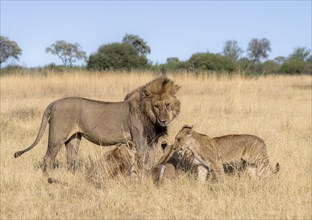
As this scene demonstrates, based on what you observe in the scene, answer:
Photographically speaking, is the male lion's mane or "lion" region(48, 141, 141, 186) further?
the male lion's mane

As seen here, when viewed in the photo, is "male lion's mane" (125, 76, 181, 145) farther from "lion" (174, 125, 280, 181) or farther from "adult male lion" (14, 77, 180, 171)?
"lion" (174, 125, 280, 181)

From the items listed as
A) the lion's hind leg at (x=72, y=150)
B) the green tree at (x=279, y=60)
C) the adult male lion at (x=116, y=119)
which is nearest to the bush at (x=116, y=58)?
the lion's hind leg at (x=72, y=150)

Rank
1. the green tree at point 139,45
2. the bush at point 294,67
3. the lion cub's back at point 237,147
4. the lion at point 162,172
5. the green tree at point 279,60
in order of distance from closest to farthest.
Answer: the lion at point 162,172 < the lion cub's back at point 237,147 < the bush at point 294,67 < the green tree at point 139,45 < the green tree at point 279,60

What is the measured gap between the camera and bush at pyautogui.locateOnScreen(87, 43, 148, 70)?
34.2 metres

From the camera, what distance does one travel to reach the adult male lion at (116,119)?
23.1 ft

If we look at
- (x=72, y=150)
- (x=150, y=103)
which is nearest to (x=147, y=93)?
(x=150, y=103)

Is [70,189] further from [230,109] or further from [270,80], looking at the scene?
[270,80]

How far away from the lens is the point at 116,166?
6547 mm

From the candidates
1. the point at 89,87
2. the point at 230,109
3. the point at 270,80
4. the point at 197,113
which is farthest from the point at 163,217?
the point at 270,80

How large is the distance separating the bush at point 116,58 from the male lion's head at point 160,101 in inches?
1058

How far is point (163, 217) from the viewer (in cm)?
530

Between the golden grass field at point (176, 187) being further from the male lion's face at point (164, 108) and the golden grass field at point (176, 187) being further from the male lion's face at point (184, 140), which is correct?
the male lion's face at point (164, 108)

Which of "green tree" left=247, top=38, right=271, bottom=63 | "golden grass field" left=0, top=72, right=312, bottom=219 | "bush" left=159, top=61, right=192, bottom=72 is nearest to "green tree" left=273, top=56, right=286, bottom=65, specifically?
"green tree" left=247, top=38, right=271, bottom=63

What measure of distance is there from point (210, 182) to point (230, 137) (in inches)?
24.1
